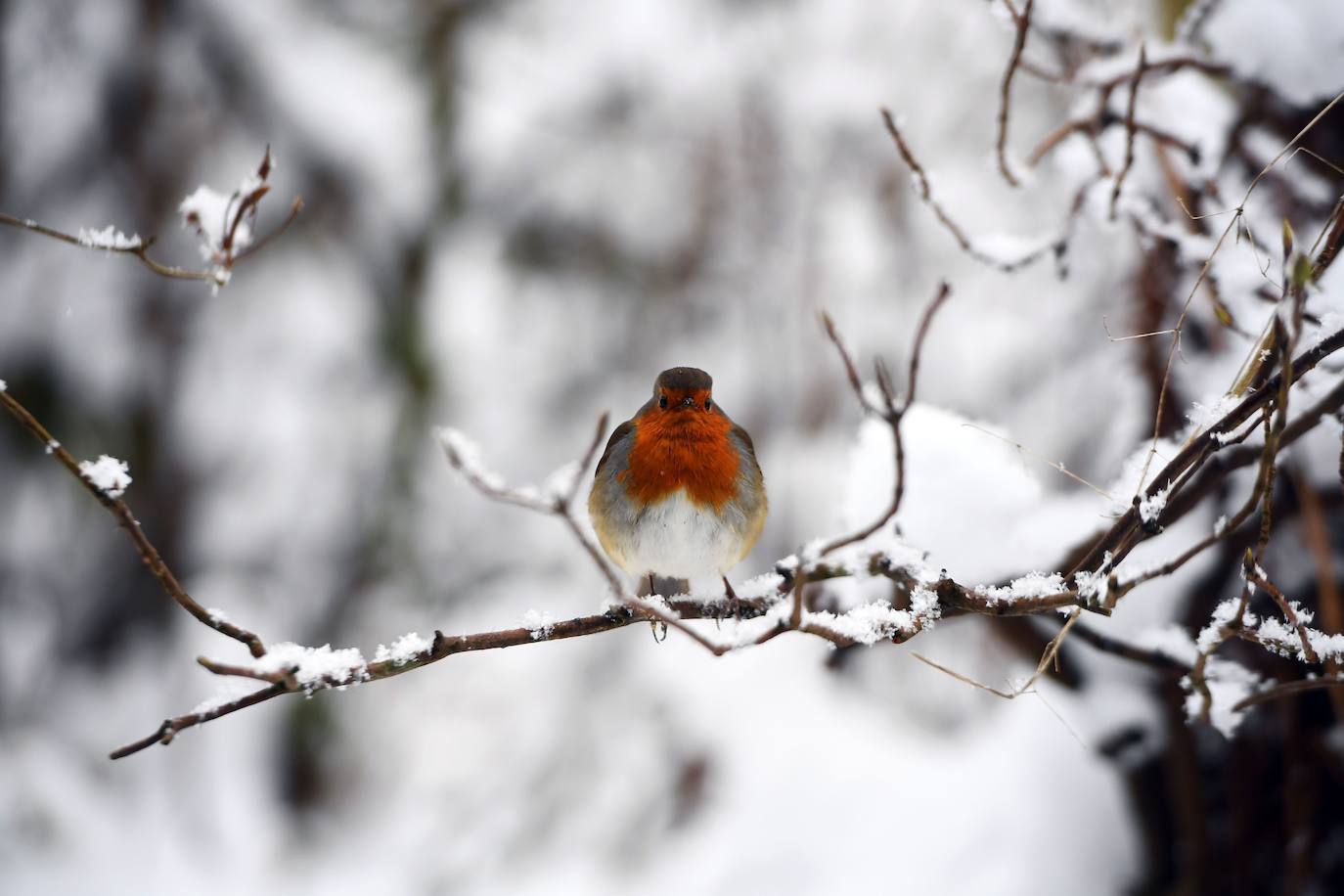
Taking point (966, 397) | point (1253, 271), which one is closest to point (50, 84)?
point (966, 397)

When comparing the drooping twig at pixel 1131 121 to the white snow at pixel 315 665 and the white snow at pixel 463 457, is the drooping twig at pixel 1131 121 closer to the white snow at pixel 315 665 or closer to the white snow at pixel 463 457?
the white snow at pixel 463 457

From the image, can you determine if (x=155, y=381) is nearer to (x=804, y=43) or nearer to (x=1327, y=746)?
(x=804, y=43)

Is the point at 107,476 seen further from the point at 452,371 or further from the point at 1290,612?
the point at 452,371

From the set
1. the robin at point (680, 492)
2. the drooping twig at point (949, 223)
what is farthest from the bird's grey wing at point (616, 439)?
the drooping twig at point (949, 223)

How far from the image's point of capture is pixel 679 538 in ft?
7.77

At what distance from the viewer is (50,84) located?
5414 millimetres

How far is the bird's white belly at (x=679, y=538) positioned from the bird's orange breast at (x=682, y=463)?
28mm

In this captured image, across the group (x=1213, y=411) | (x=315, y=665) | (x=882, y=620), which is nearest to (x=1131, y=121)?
(x=1213, y=411)

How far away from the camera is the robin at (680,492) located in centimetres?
235

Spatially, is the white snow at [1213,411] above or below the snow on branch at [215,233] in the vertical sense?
below

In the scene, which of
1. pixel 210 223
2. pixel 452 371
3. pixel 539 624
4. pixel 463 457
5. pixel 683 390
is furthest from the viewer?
pixel 452 371

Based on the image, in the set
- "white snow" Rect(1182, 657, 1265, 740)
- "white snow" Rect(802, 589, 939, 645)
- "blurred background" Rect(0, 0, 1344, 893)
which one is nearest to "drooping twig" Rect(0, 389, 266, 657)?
"white snow" Rect(802, 589, 939, 645)

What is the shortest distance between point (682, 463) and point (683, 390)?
18cm

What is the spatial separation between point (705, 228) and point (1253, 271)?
14.5ft
